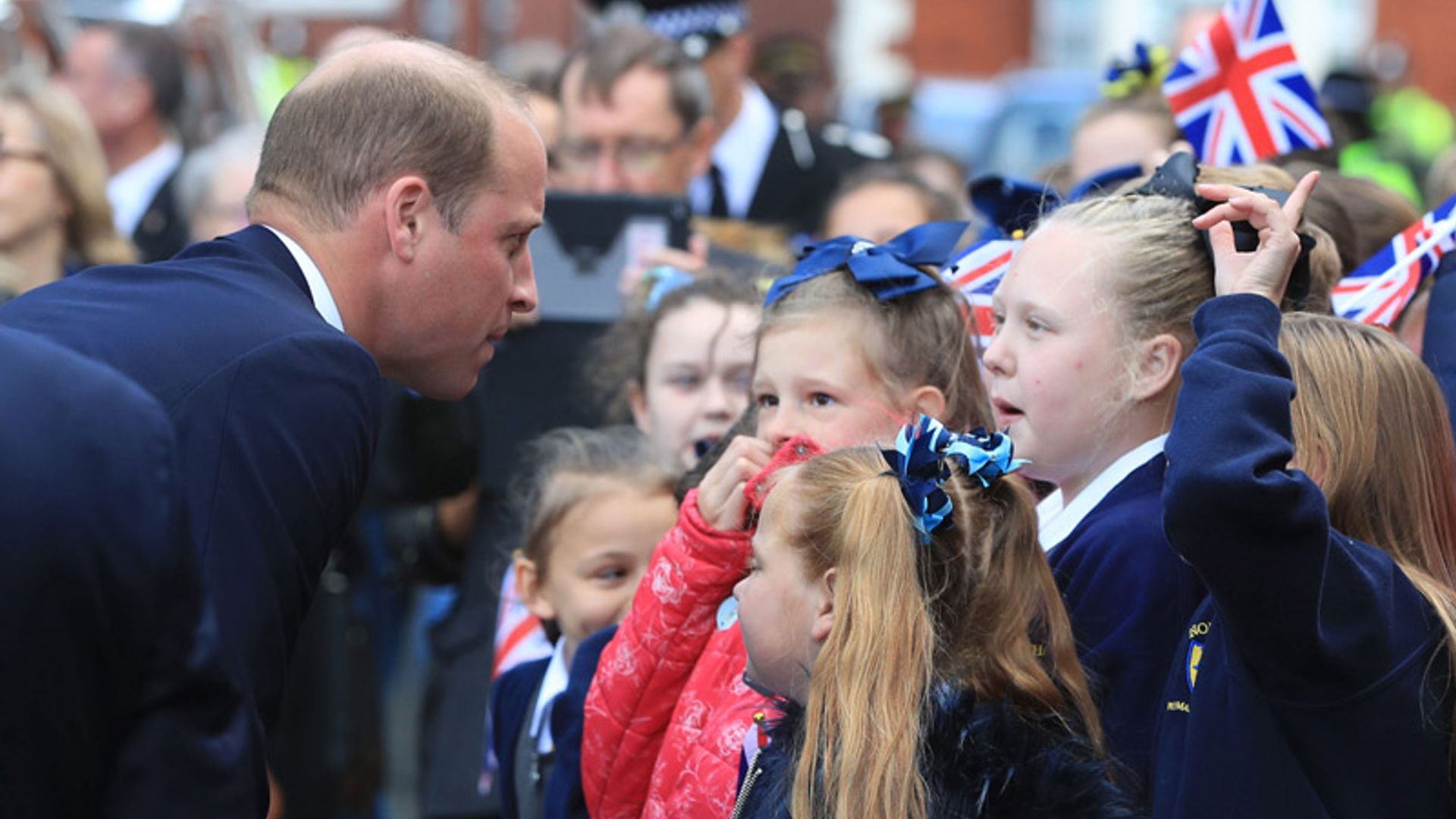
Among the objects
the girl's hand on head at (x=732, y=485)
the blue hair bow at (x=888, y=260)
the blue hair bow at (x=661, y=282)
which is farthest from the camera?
the blue hair bow at (x=661, y=282)

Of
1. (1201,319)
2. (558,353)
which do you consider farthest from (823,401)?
(558,353)

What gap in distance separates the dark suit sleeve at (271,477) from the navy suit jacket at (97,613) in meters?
0.34

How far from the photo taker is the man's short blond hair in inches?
120

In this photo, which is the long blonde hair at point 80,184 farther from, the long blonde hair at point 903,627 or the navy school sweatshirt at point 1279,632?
the navy school sweatshirt at point 1279,632

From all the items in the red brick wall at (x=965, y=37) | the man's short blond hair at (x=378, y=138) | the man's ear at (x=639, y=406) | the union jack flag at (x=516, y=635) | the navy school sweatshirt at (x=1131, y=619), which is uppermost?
the man's short blond hair at (x=378, y=138)

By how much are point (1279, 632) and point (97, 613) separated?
1.50m

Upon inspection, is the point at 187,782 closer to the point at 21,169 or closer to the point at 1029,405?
the point at 1029,405

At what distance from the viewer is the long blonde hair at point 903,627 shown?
2.71m

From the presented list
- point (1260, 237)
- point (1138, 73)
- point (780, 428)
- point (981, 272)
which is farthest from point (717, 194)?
point (1260, 237)

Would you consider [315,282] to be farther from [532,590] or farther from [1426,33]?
[1426,33]

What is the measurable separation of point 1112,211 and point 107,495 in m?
1.87

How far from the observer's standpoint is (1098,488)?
3.22m

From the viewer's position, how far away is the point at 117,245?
247 inches

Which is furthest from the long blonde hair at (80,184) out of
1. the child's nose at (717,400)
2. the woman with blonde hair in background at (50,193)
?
the child's nose at (717,400)
